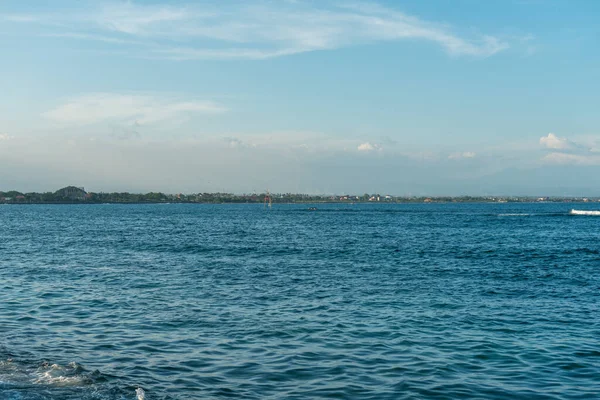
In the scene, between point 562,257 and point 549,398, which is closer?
point 549,398

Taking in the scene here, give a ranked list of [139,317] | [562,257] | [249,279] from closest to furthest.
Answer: [139,317] < [249,279] < [562,257]

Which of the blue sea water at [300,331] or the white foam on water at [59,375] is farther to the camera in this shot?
the blue sea water at [300,331]

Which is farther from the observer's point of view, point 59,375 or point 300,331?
point 300,331

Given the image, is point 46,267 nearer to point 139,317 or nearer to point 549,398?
point 139,317

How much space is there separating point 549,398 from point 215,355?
36.1ft

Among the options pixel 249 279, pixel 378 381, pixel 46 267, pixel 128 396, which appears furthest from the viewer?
pixel 46 267

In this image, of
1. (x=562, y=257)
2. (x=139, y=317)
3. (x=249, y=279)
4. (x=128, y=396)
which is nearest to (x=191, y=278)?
(x=249, y=279)

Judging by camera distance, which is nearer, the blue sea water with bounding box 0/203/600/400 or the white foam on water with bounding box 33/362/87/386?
the white foam on water with bounding box 33/362/87/386

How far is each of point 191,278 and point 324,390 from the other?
25112 millimetres

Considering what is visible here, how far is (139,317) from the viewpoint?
2634cm

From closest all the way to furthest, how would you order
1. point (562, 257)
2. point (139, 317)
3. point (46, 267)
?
point (139, 317), point (46, 267), point (562, 257)

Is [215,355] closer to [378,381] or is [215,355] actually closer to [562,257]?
[378,381]

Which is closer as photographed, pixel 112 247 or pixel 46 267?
pixel 46 267

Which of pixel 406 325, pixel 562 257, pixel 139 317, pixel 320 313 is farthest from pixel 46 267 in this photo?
pixel 562 257
